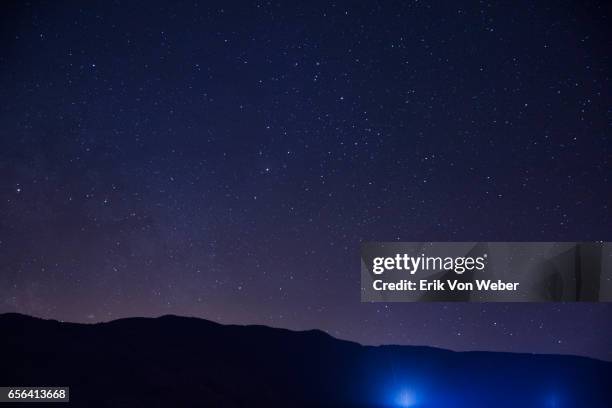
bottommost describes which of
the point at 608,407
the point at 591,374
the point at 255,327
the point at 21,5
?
the point at 608,407

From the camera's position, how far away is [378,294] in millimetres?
8469

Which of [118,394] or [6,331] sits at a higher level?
[6,331]

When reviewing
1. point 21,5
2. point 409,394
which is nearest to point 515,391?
point 409,394

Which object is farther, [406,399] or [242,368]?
[242,368]

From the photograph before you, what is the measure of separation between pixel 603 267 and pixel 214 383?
16.1m

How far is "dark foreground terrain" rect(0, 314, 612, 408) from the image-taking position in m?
17.2

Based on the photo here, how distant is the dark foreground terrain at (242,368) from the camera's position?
1717 centimetres

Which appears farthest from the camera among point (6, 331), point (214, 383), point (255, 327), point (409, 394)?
point (255, 327)

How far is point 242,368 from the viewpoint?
22.7 meters

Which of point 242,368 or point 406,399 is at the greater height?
point 406,399

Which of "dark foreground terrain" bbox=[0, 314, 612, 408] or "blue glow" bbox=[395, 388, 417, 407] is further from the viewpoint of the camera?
"dark foreground terrain" bbox=[0, 314, 612, 408]

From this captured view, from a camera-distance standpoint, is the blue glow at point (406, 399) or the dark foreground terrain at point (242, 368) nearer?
the blue glow at point (406, 399)

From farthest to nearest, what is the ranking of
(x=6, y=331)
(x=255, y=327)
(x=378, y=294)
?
(x=255, y=327) → (x=6, y=331) → (x=378, y=294)

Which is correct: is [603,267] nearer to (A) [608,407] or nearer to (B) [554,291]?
(B) [554,291]
